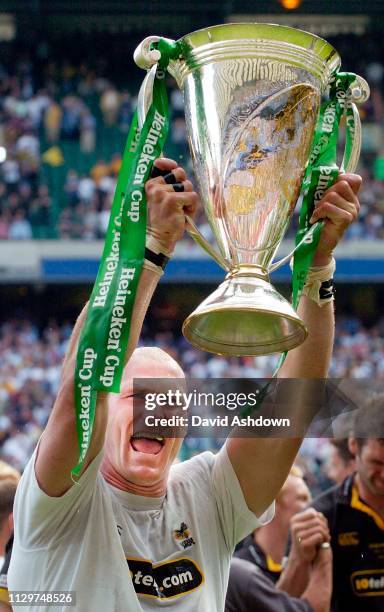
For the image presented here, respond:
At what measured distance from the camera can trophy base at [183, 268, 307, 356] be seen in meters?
1.95

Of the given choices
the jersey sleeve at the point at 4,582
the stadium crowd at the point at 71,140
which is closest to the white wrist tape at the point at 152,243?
the jersey sleeve at the point at 4,582

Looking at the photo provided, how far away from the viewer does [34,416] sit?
1130cm

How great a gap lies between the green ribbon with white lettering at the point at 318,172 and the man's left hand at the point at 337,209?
0.02 metres

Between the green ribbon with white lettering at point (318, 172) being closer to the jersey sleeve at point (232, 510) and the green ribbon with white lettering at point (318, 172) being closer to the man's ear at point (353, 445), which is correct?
the jersey sleeve at point (232, 510)

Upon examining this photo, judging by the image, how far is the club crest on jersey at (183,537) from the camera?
2129mm

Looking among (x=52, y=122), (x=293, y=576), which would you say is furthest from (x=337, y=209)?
(x=52, y=122)

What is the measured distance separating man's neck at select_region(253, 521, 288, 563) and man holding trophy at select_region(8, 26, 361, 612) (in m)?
1.00

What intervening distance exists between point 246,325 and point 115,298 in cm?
28

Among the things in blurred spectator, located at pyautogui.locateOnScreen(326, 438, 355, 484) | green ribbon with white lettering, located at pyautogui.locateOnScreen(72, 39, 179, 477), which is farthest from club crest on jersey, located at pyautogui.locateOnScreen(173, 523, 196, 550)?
blurred spectator, located at pyautogui.locateOnScreen(326, 438, 355, 484)

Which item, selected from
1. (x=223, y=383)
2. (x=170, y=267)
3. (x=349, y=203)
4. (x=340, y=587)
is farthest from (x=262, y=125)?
(x=170, y=267)

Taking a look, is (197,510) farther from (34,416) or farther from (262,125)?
(34,416)

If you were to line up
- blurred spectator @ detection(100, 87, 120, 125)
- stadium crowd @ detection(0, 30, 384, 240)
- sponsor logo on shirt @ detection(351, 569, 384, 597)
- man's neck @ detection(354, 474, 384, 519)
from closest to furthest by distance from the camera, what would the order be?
sponsor logo on shirt @ detection(351, 569, 384, 597), man's neck @ detection(354, 474, 384, 519), stadium crowd @ detection(0, 30, 384, 240), blurred spectator @ detection(100, 87, 120, 125)

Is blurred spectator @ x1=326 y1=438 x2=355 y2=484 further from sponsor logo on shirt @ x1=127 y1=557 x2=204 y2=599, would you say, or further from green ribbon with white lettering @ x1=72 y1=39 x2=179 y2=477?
green ribbon with white lettering @ x1=72 y1=39 x2=179 y2=477

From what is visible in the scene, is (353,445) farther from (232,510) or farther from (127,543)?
(127,543)
